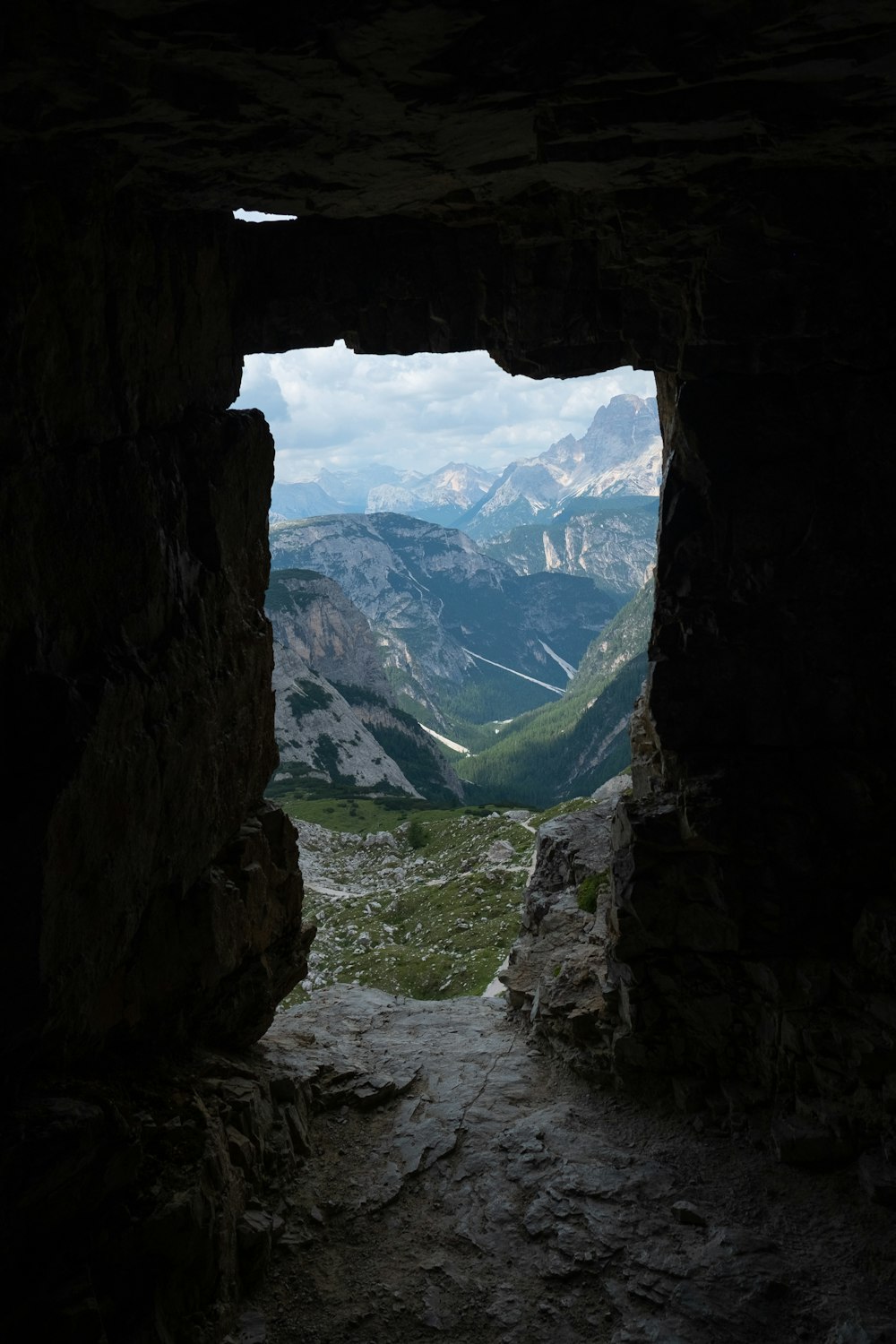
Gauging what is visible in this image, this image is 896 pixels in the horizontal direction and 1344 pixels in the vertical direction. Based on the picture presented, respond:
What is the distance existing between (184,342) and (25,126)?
19.4ft

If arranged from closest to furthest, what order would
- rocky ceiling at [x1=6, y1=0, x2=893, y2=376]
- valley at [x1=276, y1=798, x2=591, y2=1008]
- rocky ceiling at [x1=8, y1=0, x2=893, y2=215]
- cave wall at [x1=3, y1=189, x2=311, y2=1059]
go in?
rocky ceiling at [x1=8, y1=0, x2=893, y2=215]
rocky ceiling at [x1=6, y1=0, x2=893, y2=376]
cave wall at [x1=3, y1=189, x2=311, y2=1059]
valley at [x1=276, y1=798, x2=591, y2=1008]

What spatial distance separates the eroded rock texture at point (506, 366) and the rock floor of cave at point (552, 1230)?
5.94ft

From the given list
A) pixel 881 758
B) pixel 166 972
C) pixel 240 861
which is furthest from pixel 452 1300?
pixel 881 758

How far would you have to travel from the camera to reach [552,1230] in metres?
16.4

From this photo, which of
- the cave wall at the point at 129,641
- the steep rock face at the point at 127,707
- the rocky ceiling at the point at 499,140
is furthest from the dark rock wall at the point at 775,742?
the steep rock face at the point at 127,707

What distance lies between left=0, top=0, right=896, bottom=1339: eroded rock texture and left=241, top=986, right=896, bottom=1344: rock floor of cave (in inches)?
71.3

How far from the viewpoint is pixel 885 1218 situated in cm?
1530

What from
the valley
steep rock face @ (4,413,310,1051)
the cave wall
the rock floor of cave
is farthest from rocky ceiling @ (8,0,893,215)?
the valley

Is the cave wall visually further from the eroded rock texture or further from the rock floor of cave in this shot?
the rock floor of cave

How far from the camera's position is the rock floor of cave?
46.8 feet

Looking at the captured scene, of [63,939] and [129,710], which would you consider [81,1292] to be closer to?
[63,939]

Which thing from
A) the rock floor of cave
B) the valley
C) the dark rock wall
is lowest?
the valley

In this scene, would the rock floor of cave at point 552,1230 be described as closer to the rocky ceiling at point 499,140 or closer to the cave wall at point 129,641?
the cave wall at point 129,641

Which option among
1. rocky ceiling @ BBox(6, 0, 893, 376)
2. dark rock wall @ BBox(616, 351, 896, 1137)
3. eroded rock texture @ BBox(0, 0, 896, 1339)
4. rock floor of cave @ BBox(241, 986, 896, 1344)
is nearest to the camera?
rocky ceiling @ BBox(6, 0, 893, 376)
